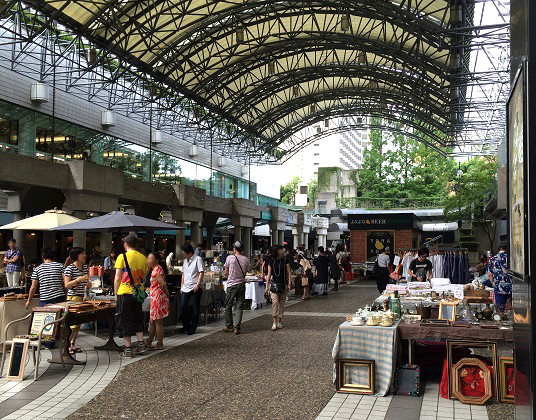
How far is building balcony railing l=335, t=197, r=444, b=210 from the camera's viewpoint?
64688 millimetres

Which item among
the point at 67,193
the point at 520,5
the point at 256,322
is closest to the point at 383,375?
the point at 520,5

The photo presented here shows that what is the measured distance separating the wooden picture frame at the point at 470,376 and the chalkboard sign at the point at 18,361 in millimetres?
5223

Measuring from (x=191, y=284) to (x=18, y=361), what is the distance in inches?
171

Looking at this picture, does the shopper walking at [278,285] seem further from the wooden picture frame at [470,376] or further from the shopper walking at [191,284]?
the wooden picture frame at [470,376]

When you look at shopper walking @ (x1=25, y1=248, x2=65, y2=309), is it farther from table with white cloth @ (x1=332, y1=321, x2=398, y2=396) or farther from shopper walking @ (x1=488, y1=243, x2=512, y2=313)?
shopper walking @ (x1=488, y1=243, x2=512, y2=313)

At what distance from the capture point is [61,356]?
27.0ft

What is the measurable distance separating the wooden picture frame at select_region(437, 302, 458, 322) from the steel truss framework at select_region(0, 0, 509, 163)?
13435 millimetres

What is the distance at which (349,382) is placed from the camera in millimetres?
7031

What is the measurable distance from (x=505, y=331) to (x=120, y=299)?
5510 millimetres

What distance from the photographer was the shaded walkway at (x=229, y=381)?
6113mm

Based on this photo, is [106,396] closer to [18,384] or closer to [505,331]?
[18,384]

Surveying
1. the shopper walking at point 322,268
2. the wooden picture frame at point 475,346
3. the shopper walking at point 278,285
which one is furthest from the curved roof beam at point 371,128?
the wooden picture frame at point 475,346

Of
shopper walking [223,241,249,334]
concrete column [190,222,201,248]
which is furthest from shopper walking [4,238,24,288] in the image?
concrete column [190,222,201,248]

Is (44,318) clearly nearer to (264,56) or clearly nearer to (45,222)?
(45,222)
